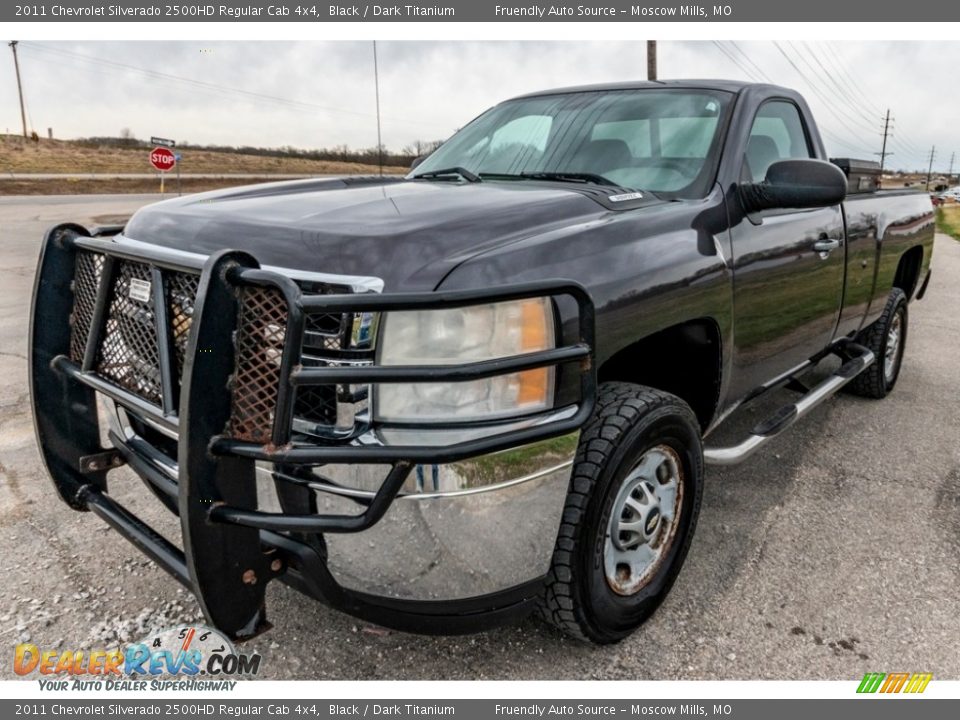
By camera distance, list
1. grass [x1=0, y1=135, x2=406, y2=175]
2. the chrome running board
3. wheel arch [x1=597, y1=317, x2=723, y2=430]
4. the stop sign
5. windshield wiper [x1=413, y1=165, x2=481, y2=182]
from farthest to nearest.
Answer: grass [x1=0, y1=135, x2=406, y2=175] → the stop sign → windshield wiper [x1=413, y1=165, x2=481, y2=182] → the chrome running board → wheel arch [x1=597, y1=317, x2=723, y2=430]

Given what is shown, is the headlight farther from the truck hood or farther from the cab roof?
the cab roof

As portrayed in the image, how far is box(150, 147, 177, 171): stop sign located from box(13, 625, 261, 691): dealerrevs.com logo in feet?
59.2

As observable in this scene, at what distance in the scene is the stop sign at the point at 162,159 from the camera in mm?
18625

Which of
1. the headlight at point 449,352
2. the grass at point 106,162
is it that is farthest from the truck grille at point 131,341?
the grass at point 106,162

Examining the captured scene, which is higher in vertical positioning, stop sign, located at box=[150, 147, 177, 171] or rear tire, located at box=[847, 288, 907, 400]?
stop sign, located at box=[150, 147, 177, 171]

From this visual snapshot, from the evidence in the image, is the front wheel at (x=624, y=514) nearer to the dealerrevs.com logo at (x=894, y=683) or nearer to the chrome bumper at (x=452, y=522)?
the chrome bumper at (x=452, y=522)

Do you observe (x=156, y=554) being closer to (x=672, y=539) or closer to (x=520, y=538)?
(x=520, y=538)

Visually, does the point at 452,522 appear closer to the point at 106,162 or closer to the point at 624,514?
the point at 624,514

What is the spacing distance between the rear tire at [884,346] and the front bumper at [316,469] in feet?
12.3

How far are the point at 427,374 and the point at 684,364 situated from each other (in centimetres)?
150

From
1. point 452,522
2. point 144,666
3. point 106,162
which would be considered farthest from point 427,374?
point 106,162

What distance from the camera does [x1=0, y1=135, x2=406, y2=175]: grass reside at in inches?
1861

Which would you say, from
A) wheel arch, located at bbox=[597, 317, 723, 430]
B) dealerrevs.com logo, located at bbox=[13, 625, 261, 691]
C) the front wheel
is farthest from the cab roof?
dealerrevs.com logo, located at bbox=[13, 625, 261, 691]

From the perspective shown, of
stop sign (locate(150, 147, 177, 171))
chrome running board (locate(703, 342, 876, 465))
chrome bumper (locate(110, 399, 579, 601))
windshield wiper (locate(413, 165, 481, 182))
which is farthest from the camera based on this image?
stop sign (locate(150, 147, 177, 171))
